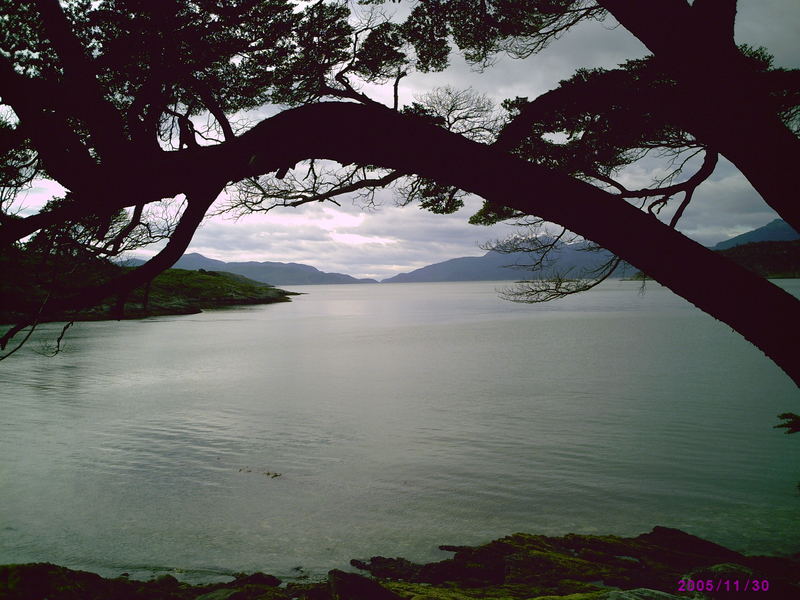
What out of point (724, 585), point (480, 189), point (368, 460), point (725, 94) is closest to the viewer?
point (725, 94)

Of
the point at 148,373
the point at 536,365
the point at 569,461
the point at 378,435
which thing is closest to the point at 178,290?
the point at 148,373

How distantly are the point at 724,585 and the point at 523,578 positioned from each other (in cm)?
194

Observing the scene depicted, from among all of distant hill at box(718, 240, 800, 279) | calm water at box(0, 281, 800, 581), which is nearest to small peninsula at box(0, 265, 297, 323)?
calm water at box(0, 281, 800, 581)

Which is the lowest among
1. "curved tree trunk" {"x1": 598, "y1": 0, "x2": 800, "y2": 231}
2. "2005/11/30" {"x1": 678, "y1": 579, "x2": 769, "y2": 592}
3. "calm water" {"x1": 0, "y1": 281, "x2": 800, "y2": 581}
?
"calm water" {"x1": 0, "y1": 281, "x2": 800, "y2": 581}

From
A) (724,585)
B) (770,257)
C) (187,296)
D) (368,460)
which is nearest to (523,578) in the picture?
(724,585)

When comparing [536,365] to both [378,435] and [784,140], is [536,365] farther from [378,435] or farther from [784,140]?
[784,140]

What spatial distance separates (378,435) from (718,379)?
15.2 metres

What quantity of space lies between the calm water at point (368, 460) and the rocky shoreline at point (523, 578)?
0.64 m

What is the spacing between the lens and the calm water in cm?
665

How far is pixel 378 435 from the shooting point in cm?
1224

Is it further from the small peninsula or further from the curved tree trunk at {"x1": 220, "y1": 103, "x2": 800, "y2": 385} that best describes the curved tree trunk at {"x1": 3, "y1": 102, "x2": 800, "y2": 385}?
the small peninsula

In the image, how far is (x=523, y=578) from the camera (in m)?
5.09

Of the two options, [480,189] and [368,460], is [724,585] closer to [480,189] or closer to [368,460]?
[480,189]

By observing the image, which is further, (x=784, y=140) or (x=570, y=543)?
(x=570, y=543)
